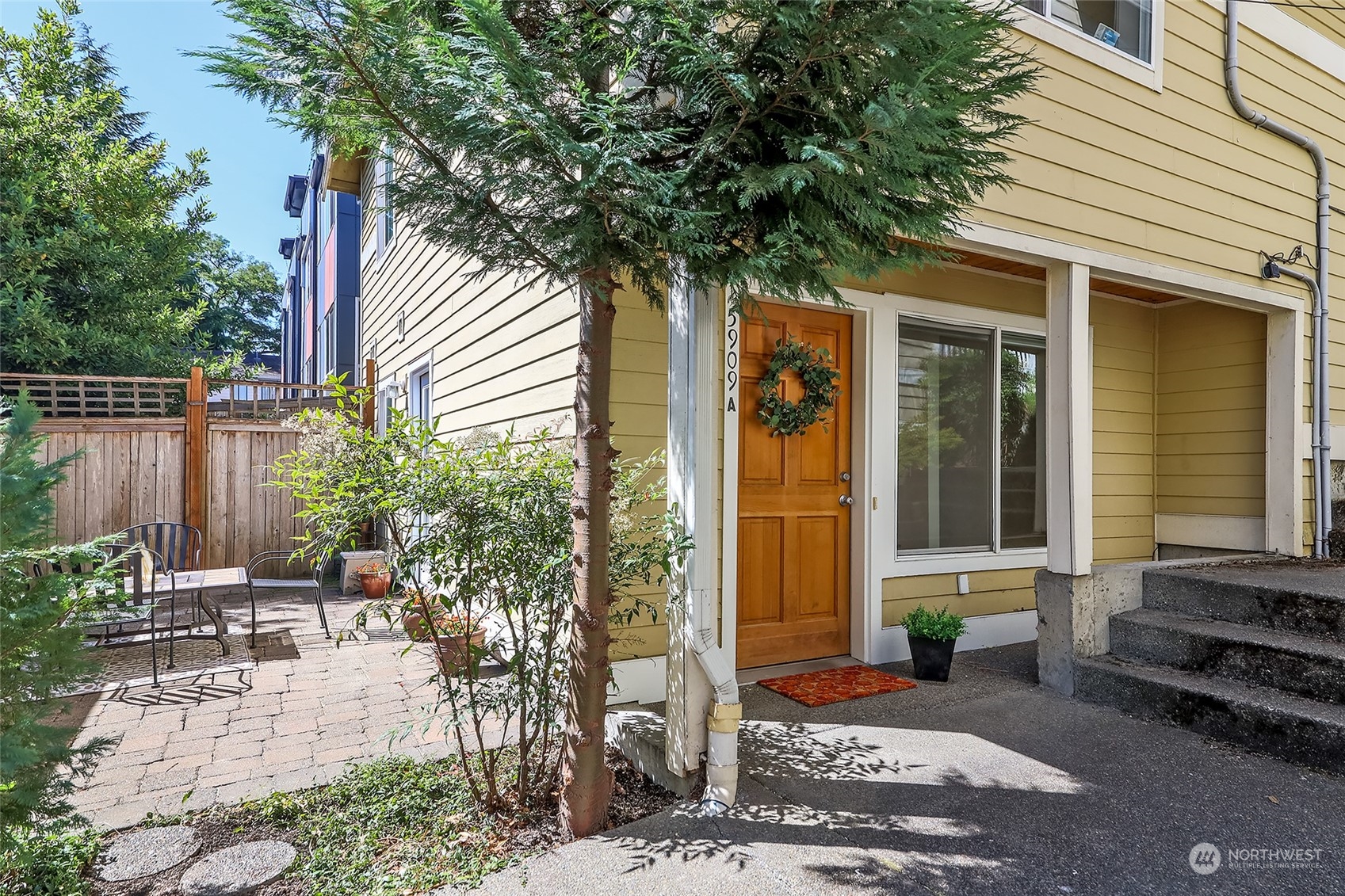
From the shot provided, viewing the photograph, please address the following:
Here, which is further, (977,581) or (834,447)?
(977,581)

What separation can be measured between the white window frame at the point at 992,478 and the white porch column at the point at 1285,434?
136 centimetres

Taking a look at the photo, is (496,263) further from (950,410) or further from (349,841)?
(950,410)

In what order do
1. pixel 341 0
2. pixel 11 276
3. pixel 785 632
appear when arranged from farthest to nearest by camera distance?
pixel 11 276, pixel 785 632, pixel 341 0

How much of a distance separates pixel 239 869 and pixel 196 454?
5661 millimetres

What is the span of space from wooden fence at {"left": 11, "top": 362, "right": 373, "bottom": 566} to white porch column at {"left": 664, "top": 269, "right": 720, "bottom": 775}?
5.16 meters

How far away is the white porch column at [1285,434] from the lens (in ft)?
14.9

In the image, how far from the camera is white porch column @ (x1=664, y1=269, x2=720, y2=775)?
8.48ft

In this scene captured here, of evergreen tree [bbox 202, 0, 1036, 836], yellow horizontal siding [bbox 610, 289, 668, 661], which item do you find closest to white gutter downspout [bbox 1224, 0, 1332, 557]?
evergreen tree [bbox 202, 0, 1036, 836]

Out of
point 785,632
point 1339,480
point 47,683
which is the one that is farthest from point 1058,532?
point 47,683

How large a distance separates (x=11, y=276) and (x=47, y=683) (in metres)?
8.43

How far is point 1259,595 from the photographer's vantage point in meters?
3.60

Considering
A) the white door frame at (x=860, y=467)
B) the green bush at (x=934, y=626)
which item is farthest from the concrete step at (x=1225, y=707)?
the white door frame at (x=860, y=467)

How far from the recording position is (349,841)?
2.30m

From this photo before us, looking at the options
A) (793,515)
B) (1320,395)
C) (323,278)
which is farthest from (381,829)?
(323,278)
